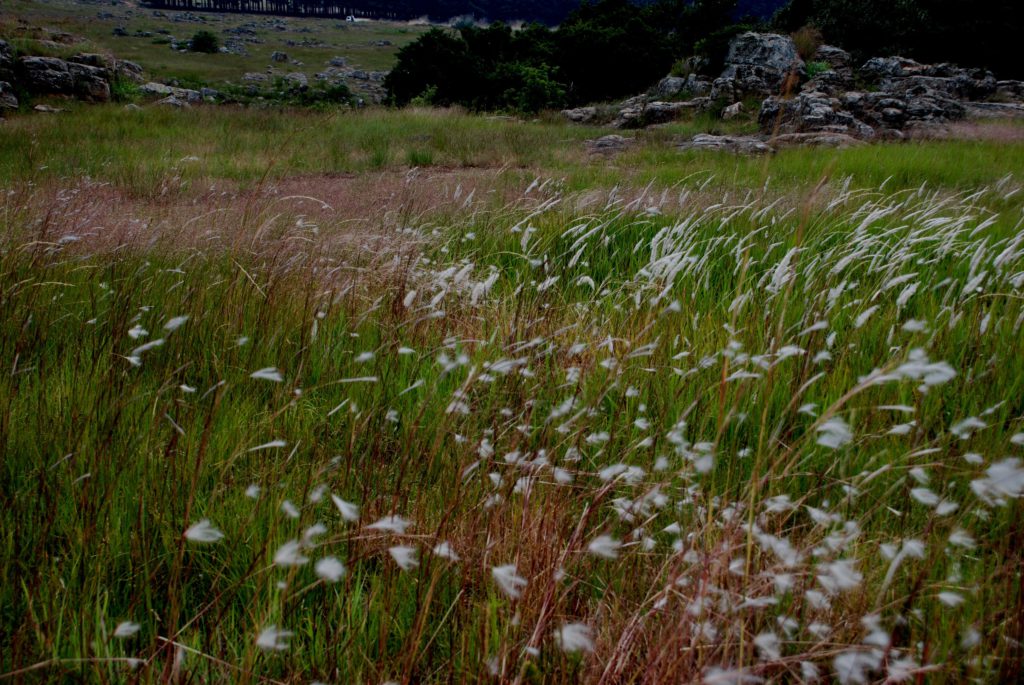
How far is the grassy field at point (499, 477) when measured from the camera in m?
1.12

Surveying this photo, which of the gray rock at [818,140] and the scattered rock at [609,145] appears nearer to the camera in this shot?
the gray rock at [818,140]

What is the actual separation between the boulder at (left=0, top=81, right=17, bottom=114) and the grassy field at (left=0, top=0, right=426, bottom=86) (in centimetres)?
343

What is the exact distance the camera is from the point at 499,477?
153cm

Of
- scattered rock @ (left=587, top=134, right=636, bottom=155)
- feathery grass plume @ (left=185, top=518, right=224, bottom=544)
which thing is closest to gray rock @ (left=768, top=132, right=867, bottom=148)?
scattered rock @ (left=587, top=134, right=636, bottom=155)

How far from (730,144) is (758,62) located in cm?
900

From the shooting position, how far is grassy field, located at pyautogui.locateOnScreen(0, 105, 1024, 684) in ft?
3.68

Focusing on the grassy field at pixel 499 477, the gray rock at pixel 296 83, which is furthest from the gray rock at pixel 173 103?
the gray rock at pixel 296 83

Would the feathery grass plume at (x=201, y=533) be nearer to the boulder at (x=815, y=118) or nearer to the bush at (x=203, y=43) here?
the boulder at (x=815, y=118)

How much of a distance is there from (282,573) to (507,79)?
28.4 meters

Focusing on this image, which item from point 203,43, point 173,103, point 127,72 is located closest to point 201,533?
point 173,103

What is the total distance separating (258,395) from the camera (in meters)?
2.17

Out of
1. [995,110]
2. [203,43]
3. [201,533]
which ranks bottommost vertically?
[201,533]

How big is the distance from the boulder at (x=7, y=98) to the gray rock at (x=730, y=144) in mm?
16955

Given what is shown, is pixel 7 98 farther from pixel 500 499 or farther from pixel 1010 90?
pixel 1010 90
